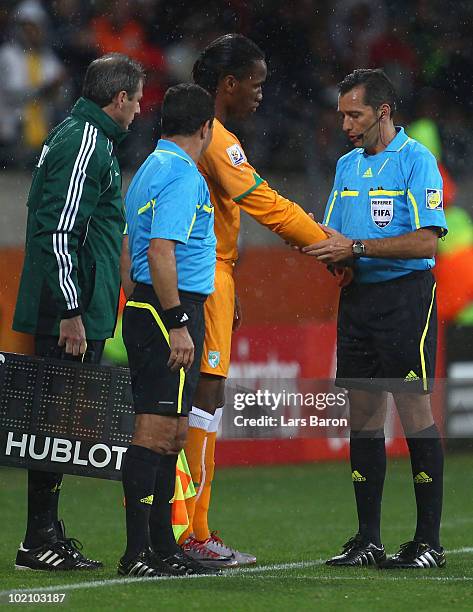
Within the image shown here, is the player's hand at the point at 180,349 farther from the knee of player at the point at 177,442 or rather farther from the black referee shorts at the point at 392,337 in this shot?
the black referee shorts at the point at 392,337

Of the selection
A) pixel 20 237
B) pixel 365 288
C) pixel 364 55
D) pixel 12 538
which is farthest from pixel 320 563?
pixel 364 55

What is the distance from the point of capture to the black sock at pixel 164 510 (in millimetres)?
4820

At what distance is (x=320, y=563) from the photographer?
5367 mm

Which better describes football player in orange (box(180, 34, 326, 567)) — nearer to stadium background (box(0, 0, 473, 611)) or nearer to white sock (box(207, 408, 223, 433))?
white sock (box(207, 408, 223, 433))

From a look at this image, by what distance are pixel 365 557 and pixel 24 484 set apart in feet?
12.4

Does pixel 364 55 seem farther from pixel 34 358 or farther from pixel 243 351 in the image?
pixel 34 358

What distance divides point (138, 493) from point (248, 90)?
164 cm

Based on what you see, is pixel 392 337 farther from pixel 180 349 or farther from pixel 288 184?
pixel 288 184

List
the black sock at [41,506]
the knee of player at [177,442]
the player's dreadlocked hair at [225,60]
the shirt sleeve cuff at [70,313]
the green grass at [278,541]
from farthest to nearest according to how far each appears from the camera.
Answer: the player's dreadlocked hair at [225,60]
the black sock at [41,506]
the shirt sleeve cuff at [70,313]
the knee of player at [177,442]
the green grass at [278,541]

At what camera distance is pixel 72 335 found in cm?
498

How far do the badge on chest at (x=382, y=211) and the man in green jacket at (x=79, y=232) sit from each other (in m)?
0.93

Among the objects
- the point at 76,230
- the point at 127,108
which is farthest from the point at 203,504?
the point at 127,108

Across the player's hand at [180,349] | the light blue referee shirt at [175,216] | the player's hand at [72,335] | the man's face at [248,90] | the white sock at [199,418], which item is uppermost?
the man's face at [248,90]

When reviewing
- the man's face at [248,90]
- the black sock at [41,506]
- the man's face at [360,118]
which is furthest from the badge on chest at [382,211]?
the black sock at [41,506]
